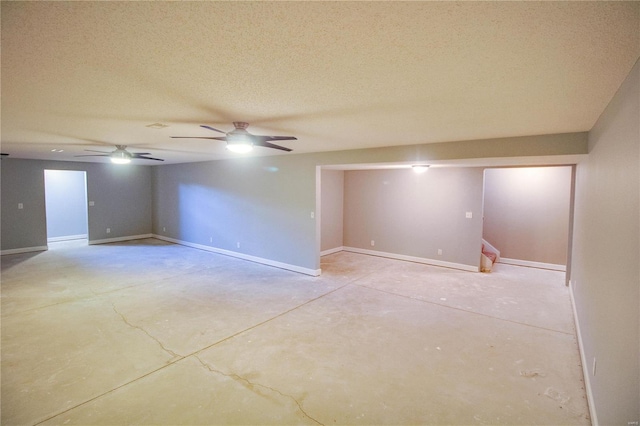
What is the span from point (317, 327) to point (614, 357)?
262cm

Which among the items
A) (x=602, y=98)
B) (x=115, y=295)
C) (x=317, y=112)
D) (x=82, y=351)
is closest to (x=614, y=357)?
(x=602, y=98)

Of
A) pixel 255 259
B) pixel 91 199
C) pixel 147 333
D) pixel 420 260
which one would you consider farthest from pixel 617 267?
pixel 91 199

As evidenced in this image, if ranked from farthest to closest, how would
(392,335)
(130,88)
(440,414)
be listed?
(392,335)
(440,414)
(130,88)

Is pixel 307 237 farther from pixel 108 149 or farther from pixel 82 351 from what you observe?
pixel 108 149

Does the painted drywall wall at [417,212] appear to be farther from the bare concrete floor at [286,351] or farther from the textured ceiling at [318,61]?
the textured ceiling at [318,61]

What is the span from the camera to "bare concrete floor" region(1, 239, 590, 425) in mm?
2312

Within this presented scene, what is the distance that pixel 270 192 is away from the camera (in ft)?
21.0

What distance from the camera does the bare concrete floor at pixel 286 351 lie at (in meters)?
2.31

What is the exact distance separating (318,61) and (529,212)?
6.56 m

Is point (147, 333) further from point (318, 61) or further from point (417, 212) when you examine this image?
point (417, 212)

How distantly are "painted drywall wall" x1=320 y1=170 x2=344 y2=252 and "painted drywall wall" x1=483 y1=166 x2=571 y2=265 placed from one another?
3.45 m

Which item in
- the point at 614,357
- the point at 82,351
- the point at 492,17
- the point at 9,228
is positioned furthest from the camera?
the point at 9,228

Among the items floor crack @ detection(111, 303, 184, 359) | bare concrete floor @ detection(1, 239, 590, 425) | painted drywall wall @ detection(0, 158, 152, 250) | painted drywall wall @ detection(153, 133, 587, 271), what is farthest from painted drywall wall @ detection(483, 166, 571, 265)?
painted drywall wall @ detection(0, 158, 152, 250)

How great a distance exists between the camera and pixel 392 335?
345cm
